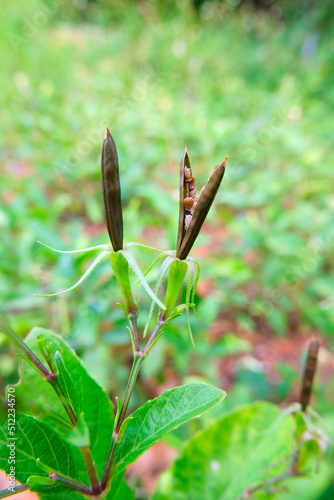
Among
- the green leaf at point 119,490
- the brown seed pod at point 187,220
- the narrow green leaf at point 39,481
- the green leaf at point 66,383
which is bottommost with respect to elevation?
the green leaf at point 119,490

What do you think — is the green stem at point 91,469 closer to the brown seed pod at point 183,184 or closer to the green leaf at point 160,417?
the green leaf at point 160,417

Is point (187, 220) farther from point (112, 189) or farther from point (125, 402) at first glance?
point (125, 402)

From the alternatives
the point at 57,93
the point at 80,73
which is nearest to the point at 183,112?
the point at 57,93

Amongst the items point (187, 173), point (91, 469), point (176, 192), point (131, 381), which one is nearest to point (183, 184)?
point (187, 173)

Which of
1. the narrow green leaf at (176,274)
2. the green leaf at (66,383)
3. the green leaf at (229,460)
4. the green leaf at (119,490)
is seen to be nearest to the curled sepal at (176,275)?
the narrow green leaf at (176,274)

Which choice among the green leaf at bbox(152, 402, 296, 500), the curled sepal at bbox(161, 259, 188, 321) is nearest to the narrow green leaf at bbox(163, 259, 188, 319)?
the curled sepal at bbox(161, 259, 188, 321)

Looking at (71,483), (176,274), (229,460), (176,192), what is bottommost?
(229,460)
